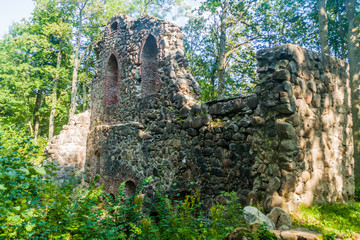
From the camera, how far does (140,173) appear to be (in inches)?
310

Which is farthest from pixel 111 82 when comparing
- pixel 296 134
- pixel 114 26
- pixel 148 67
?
pixel 296 134

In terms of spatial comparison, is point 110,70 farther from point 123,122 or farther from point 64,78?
point 64,78

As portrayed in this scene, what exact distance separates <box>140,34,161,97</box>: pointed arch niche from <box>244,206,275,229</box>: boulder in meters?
6.00

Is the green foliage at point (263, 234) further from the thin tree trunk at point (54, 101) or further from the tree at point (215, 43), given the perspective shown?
the thin tree trunk at point (54, 101)

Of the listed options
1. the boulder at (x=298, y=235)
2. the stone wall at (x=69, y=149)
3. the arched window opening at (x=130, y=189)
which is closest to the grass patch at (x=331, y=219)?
the boulder at (x=298, y=235)

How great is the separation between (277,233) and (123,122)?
688 cm

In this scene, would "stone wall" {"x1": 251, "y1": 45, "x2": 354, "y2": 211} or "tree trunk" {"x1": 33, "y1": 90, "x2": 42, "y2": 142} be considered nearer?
"stone wall" {"x1": 251, "y1": 45, "x2": 354, "y2": 211}

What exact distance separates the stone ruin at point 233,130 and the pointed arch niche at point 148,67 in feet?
0.12

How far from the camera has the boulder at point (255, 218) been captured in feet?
11.7

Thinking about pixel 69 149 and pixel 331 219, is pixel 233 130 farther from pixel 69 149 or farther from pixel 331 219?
pixel 69 149

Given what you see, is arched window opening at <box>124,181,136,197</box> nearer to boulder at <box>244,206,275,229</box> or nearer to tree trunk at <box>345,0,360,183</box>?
boulder at <box>244,206,275,229</box>

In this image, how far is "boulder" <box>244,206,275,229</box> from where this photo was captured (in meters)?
3.55

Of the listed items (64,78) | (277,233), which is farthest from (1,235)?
(64,78)

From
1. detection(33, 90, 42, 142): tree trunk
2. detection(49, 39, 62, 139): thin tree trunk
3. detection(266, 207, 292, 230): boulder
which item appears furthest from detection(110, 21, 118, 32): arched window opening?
detection(33, 90, 42, 142): tree trunk
